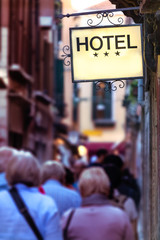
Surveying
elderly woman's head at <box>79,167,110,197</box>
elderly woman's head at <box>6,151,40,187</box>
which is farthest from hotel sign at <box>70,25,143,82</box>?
elderly woman's head at <box>79,167,110,197</box>

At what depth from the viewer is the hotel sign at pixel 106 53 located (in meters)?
4.13

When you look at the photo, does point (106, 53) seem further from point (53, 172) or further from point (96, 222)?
point (53, 172)

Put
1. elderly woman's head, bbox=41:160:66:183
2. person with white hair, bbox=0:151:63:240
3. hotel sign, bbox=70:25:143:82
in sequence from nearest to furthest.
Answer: hotel sign, bbox=70:25:143:82 < person with white hair, bbox=0:151:63:240 < elderly woman's head, bbox=41:160:66:183

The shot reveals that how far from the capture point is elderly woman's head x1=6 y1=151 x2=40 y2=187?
233 inches

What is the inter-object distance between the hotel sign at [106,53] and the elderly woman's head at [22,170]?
1848mm

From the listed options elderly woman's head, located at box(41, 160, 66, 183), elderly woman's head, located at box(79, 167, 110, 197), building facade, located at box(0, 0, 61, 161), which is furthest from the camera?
building facade, located at box(0, 0, 61, 161)

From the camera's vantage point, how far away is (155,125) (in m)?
4.07

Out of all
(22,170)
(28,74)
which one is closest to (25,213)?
(22,170)

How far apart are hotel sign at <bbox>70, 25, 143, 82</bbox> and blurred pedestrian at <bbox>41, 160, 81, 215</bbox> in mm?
3922

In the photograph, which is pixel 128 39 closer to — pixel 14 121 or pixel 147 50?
pixel 147 50

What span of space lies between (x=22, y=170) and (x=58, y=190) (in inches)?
84.6

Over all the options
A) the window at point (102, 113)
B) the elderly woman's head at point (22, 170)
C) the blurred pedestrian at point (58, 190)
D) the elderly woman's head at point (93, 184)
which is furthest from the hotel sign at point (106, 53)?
the window at point (102, 113)

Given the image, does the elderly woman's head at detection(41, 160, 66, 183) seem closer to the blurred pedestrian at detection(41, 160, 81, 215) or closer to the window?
the blurred pedestrian at detection(41, 160, 81, 215)

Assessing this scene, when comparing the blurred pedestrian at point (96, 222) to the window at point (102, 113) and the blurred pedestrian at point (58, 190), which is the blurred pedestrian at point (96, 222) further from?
the window at point (102, 113)
